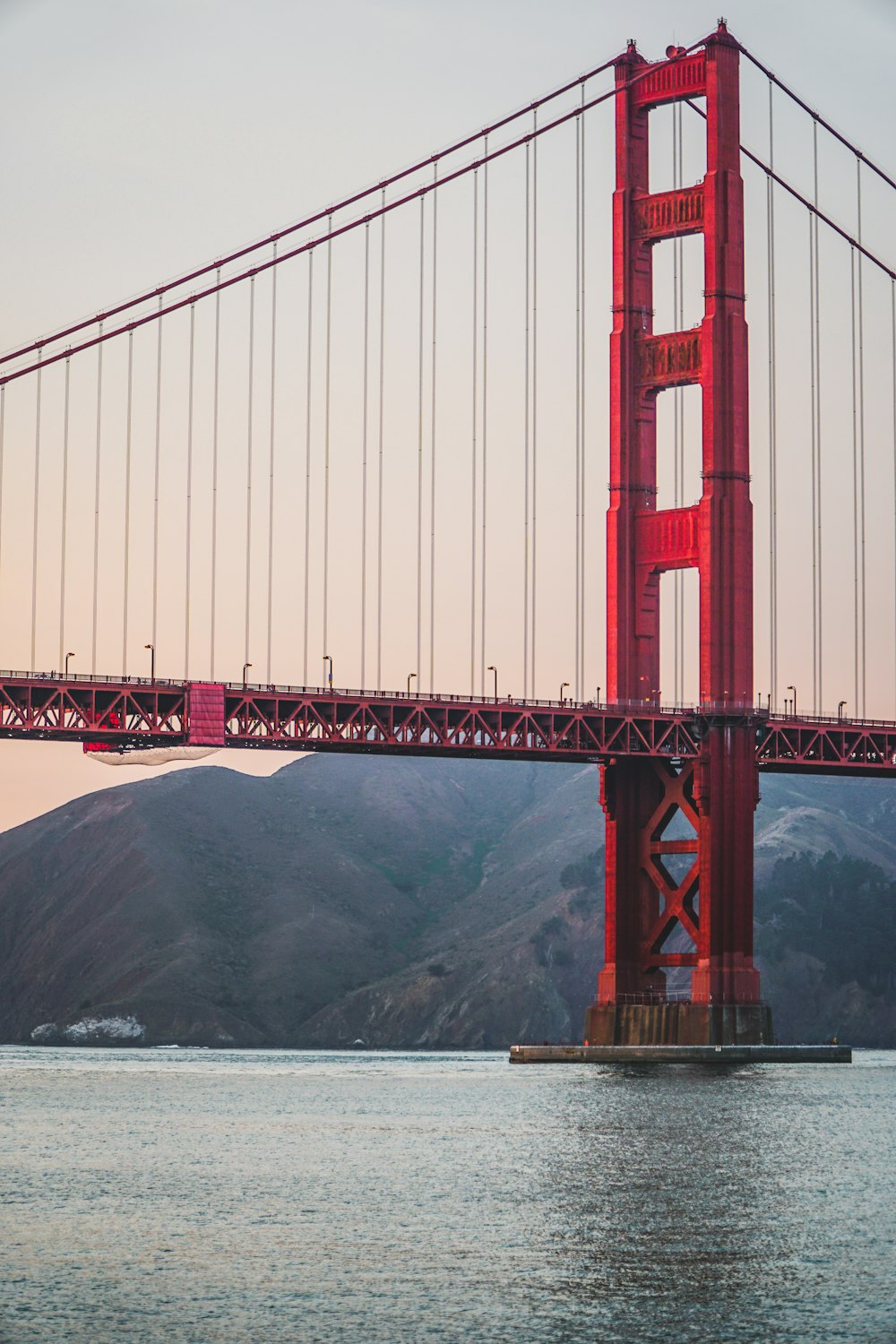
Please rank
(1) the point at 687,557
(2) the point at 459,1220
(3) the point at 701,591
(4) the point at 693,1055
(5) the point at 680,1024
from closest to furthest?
(2) the point at 459,1220 → (4) the point at 693,1055 → (5) the point at 680,1024 → (3) the point at 701,591 → (1) the point at 687,557

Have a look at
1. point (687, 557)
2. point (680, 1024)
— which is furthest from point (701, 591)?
point (680, 1024)

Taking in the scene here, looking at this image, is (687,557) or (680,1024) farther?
(687,557)

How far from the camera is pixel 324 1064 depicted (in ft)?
471

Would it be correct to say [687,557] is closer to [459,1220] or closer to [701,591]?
[701,591]

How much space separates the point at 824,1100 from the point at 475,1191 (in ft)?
103

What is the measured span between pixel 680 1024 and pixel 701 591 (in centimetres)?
1690

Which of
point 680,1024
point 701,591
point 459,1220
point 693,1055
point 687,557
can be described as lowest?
point 459,1220

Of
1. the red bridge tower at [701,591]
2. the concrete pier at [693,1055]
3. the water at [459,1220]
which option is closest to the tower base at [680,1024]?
the red bridge tower at [701,591]

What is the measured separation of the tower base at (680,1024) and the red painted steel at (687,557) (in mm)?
602

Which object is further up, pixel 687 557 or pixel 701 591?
pixel 687 557

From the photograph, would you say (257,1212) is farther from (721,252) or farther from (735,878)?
(721,252)

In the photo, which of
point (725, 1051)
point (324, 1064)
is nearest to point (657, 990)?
point (725, 1051)

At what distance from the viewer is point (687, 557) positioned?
322 feet

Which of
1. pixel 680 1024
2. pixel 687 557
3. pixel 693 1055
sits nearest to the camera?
pixel 693 1055
